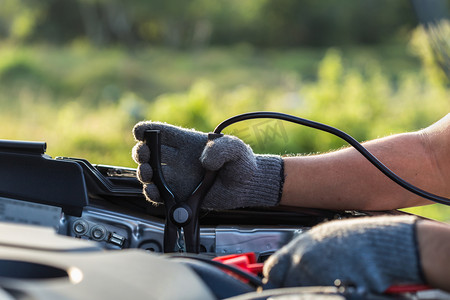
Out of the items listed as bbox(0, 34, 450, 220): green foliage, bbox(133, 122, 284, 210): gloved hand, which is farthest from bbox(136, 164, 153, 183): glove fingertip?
bbox(0, 34, 450, 220): green foliage

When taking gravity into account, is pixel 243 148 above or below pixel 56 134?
below

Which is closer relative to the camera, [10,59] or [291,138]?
[291,138]

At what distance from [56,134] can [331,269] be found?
8.18m

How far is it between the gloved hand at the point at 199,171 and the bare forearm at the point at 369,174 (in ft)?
0.31

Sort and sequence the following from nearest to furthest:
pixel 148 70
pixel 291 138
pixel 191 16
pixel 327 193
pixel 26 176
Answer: pixel 26 176, pixel 327 193, pixel 291 138, pixel 148 70, pixel 191 16

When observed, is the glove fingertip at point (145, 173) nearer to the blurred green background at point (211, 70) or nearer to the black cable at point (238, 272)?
the black cable at point (238, 272)

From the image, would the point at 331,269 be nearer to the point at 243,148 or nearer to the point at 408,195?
the point at 243,148

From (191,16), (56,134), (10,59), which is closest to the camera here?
(56,134)

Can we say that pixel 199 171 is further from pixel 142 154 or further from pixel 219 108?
pixel 219 108

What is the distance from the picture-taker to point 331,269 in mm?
829

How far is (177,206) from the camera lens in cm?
130

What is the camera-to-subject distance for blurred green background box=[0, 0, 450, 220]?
7.79 m

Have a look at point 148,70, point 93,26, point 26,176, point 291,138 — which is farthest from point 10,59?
point 26,176

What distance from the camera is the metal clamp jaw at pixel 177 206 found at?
129 cm
